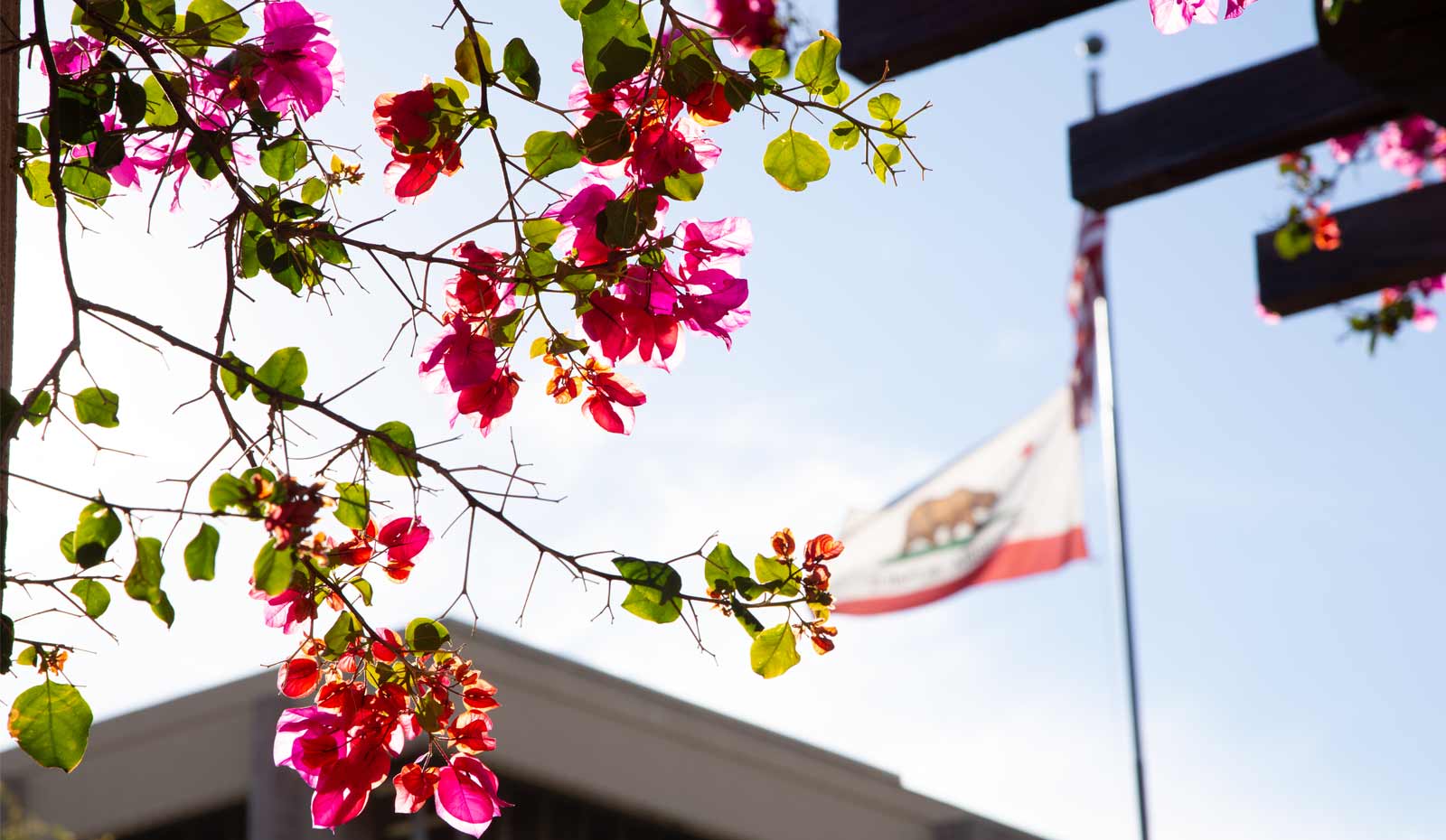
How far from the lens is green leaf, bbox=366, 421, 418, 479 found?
3.61 ft

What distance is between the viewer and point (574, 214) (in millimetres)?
1163

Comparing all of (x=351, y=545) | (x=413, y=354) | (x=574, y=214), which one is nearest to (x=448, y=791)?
(x=351, y=545)

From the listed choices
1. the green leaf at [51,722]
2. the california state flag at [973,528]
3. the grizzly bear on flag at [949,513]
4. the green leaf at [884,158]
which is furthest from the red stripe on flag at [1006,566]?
the green leaf at [51,722]

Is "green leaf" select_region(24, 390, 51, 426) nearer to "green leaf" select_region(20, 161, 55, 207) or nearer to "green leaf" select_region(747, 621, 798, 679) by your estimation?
"green leaf" select_region(20, 161, 55, 207)

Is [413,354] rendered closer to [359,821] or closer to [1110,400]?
[359,821]

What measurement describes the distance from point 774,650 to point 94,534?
1.45 ft

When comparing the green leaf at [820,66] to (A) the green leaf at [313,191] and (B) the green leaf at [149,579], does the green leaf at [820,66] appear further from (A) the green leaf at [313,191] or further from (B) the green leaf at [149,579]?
(B) the green leaf at [149,579]

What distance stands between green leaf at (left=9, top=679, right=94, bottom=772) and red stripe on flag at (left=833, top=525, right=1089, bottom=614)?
8.57 meters

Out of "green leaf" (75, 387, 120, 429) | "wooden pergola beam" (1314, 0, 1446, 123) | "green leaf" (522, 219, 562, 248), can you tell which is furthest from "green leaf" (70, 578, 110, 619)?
"wooden pergola beam" (1314, 0, 1446, 123)

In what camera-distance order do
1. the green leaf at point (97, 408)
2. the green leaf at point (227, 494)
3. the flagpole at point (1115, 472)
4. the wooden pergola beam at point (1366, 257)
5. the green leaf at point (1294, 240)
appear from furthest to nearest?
the flagpole at point (1115, 472), the green leaf at point (1294, 240), the wooden pergola beam at point (1366, 257), the green leaf at point (97, 408), the green leaf at point (227, 494)

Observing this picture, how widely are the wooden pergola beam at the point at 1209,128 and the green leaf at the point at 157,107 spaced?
6.53 feet

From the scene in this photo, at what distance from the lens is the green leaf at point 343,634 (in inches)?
45.0

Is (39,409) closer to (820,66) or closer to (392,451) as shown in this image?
(392,451)

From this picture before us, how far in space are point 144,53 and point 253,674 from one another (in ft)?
30.7
